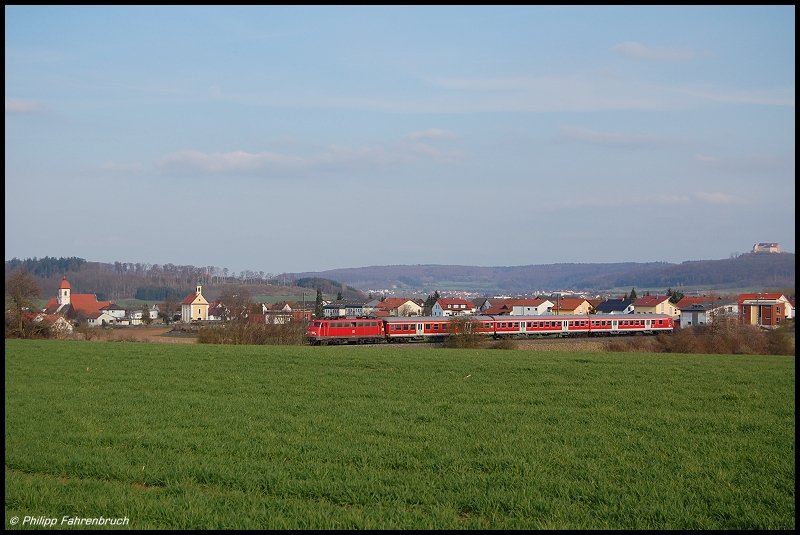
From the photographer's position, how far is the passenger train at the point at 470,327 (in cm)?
4612

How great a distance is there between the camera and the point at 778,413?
Result: 1267 centimetres

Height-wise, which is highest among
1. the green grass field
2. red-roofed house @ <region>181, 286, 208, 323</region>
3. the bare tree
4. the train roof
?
the bare tree

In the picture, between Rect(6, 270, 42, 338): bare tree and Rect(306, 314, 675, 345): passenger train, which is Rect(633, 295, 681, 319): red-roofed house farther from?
Rect(6, 270, 42, 338): bare tree

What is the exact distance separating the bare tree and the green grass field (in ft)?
87.3

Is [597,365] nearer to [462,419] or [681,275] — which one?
[462,419]

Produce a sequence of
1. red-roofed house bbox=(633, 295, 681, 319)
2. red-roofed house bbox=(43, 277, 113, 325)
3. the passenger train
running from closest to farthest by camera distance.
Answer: the passenger train
red-roofed house bbox=(633, 295, 681, 319)
red-roofed house bbox=(43, 277, 113, 325)

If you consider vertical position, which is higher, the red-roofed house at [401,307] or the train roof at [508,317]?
the train roof at [508,317]

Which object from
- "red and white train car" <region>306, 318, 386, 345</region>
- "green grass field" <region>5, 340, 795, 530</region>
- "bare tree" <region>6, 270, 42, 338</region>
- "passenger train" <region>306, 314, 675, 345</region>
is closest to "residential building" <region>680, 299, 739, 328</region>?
"passenger train" <region>306, 314, 675, 345</region>

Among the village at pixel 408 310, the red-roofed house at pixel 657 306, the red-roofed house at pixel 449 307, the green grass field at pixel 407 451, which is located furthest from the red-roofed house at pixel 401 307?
the green grass field at pixel 407 451

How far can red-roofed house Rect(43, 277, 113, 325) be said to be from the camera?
88.1 m

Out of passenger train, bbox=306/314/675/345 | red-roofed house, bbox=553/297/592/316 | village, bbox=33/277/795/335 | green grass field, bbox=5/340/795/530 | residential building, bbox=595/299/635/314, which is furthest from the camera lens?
red-roofed house, bbox=553/297/592/316

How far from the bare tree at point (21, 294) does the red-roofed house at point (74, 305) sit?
1675 inches

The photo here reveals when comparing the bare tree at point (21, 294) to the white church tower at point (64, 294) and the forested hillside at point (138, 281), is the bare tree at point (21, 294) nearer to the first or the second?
the white church tower at point (64, 294)

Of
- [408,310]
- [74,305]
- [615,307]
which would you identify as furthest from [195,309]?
[615,307]
